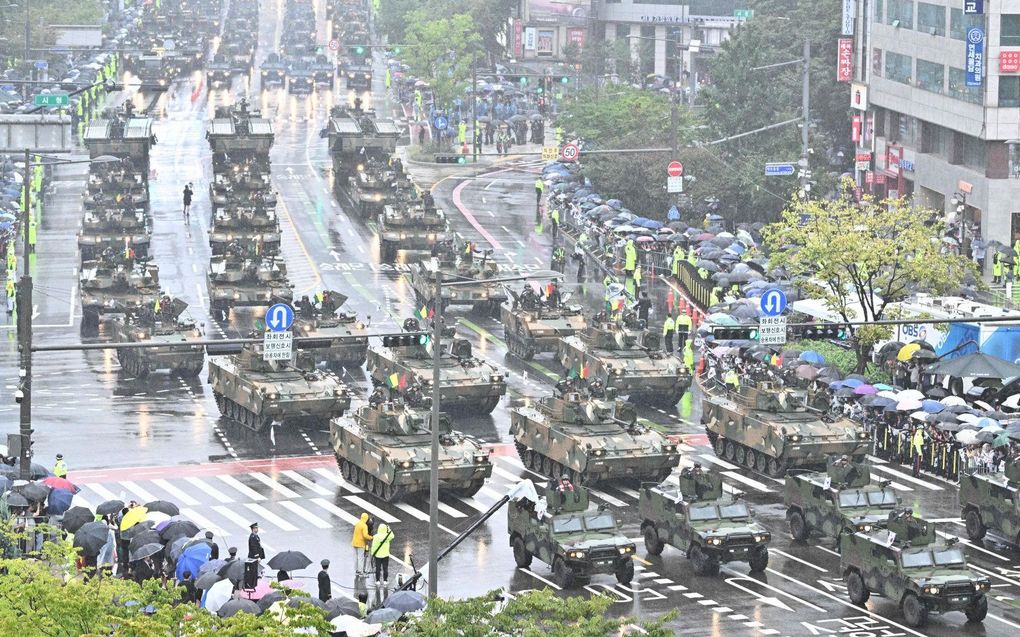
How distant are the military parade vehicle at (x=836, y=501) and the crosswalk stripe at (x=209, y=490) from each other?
46.2 feet

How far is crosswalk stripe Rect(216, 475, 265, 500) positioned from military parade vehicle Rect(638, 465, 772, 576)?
10.8 meters

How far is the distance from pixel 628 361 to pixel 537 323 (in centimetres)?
724

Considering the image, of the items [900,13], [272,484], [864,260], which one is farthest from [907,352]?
[900,13]

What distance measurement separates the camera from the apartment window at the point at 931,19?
10150cm

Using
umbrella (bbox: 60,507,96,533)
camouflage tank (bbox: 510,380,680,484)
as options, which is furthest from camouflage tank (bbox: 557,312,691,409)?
umbrella (bbox: 60,507,96,533)

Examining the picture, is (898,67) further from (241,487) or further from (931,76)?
(241,487)

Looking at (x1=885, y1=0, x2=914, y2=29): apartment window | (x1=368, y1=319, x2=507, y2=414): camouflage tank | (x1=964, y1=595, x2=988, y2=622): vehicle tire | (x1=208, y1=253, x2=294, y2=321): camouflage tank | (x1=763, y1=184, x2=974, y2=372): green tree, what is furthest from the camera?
(x1=885, y1=0, x2=914, y2=29): apartment window

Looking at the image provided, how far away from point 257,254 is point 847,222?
26.5 metres

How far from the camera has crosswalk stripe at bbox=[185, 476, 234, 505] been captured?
58.1 m

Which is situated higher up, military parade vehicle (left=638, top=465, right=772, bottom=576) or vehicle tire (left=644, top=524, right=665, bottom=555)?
military parade vehicle (left=638, top=465, right=772, bottom=576)

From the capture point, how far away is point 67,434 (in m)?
65.7

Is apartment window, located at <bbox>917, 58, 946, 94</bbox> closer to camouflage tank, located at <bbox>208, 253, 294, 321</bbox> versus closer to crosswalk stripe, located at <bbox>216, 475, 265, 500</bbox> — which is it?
camouflage tank, located at <bbox>208, 253, 294, 321</bbox>

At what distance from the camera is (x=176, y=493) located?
5875 centimetres

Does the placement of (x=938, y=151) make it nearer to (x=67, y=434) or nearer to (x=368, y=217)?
(x=368, y=217)
